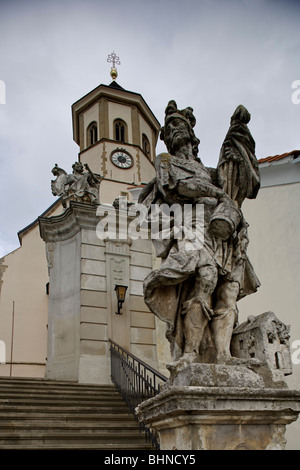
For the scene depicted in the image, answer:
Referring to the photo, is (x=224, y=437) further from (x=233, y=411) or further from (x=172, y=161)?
(x=172, y=161)

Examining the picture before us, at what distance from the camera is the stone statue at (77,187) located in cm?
1139

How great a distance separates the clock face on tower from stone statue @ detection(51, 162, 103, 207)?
1894 centimetres

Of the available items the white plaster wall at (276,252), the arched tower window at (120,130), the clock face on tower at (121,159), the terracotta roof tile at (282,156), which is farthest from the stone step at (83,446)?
the arched tower window at (120,130)

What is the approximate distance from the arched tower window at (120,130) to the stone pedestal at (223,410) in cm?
2999

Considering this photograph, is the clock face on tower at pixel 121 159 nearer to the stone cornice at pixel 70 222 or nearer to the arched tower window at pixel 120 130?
the arched tower window at pixel 120 130

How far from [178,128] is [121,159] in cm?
2731

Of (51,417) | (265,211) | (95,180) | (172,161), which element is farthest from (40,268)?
(172,161)

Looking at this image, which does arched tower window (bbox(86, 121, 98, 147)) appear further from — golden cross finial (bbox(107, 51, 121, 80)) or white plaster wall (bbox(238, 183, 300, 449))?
white plaster wall (bbox(238, 183, 300, 449))

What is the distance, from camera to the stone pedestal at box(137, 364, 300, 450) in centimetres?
265

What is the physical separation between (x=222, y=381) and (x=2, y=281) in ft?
61.7

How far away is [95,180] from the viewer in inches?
465

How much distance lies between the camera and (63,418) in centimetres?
643

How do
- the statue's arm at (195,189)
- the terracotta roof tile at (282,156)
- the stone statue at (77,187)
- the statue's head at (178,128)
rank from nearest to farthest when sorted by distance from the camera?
the statue's arm at (195,189) → the statue's head at (178,128) → the terracotta roof tile at (282,156) → the stone statue at (77,187)

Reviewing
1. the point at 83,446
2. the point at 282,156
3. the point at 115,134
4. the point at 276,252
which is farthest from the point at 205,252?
the point at 115,134
